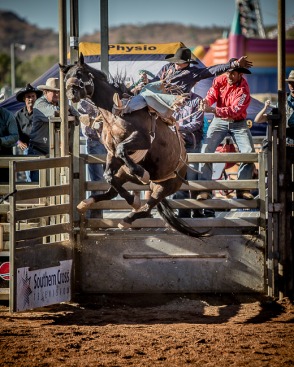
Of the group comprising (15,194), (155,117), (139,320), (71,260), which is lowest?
(139,320)

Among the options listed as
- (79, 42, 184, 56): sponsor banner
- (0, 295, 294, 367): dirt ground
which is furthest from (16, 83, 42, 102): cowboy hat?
(0, 295, 294, 367): dirt ground

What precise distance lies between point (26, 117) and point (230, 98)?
10.7 feet

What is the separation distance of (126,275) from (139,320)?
3.42 ft

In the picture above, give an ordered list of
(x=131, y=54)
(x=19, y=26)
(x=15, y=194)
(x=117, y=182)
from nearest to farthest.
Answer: (x=15, y=194)
(x=117, y=182)
(x=131, y=54)
(x=19, y=26)

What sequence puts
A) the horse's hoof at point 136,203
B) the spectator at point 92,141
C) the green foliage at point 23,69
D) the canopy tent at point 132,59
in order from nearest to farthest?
the horse's hoof at point 136,203 < the spectator at point 92,141 < the canopy tent at point 132,59 < the green foliage at point 23,69

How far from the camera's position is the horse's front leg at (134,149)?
8.05m

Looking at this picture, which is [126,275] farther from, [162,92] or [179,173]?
[162,92]

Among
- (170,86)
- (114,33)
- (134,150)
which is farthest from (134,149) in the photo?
(114,33)

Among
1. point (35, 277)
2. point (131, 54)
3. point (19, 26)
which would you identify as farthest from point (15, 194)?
point (19, 26)

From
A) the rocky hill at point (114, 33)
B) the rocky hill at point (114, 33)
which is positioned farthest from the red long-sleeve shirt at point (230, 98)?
the rocky hill at point (114, 33)

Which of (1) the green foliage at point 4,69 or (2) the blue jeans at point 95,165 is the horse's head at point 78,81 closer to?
(2) the blue jeans at point 95,165

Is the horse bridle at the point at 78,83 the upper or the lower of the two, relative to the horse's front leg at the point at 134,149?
upper

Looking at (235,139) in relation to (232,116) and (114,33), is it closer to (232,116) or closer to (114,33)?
(232,116)

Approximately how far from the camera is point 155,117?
8.52 m
